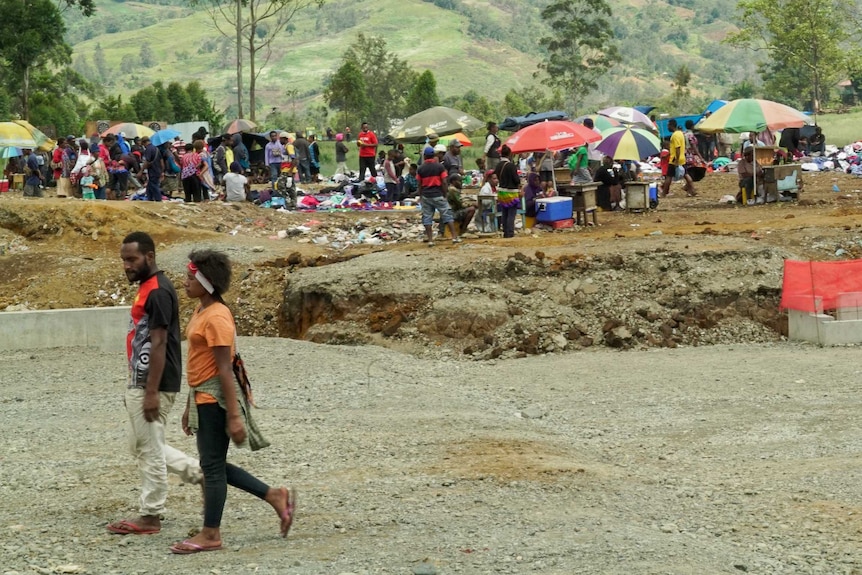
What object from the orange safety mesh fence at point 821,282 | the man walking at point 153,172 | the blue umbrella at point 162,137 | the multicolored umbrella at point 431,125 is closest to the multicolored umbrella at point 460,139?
the multicolored umbrella at point 431,125

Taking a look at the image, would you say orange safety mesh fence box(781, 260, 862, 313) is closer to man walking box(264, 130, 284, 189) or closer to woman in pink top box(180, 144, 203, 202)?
woman in pink top box(180, 144, 203, 202)

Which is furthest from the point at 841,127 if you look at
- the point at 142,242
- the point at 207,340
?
the point at 207,340

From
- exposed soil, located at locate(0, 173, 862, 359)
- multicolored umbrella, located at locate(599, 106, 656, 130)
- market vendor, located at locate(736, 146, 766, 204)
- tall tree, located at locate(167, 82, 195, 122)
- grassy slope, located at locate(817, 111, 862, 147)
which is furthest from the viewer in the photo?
tall tree, located at locate(167, 82, 195, 122)

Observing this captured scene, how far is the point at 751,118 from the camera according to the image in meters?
21.9

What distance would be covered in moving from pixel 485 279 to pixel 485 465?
775 centimetres

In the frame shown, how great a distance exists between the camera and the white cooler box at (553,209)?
20.5 metres

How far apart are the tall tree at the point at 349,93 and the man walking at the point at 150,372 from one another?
185ft

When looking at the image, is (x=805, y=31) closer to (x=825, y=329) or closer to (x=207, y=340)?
(x=825, y=329)

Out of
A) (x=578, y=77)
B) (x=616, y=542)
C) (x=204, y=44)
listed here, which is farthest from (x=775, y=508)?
(x=204, y=44)

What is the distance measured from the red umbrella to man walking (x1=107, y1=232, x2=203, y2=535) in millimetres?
13951

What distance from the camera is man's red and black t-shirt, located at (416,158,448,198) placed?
60.1ft

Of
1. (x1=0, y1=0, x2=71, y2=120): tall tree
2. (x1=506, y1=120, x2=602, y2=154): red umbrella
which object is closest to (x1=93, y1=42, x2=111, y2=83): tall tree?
(x1=0, y1=0, x2=71, y2=120): tall tree

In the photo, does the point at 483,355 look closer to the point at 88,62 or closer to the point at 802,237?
the point at 802,237

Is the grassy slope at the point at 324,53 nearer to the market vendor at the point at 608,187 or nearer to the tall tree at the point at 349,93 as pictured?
the tall tree at the point at 349,93
